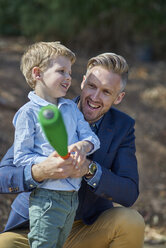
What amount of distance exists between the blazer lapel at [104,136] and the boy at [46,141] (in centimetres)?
37

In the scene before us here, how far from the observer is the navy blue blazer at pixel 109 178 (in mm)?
2617

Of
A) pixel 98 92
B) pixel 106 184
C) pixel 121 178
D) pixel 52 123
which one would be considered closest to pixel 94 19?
pixel 98 92

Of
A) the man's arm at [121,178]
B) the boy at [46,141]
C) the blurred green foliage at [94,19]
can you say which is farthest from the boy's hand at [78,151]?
the blurred green foliage at [94,19]

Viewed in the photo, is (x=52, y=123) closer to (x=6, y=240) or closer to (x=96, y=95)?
(x=96, y=95)

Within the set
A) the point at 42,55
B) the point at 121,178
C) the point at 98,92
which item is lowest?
the point at 121,178

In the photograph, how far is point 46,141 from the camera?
2359 millimetres

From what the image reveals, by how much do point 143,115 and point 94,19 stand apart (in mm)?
2675

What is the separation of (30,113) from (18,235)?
0.86m

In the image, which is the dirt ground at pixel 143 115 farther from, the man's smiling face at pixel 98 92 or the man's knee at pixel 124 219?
the man's smiling face at pixel 98 92

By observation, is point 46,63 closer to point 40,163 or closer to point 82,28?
point 40,163

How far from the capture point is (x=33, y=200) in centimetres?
236

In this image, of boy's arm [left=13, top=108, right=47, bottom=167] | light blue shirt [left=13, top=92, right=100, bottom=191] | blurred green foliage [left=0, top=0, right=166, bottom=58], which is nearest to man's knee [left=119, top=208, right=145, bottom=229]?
light blue shirt [left=13, top=92, right=100, bottom=191]

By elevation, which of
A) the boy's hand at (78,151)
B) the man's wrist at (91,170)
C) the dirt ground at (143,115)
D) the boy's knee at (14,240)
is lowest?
the dirt ground at (143,115)

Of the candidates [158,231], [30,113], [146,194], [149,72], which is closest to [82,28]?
[149,72]
